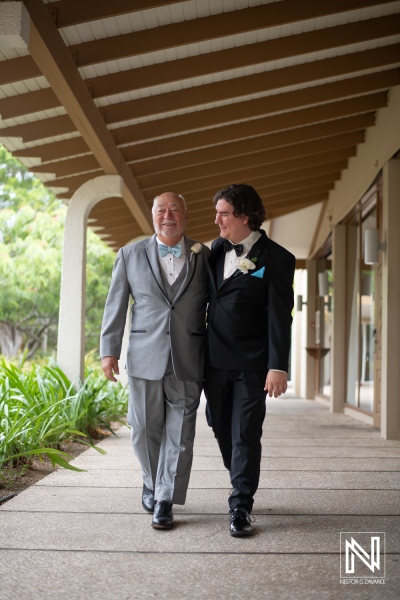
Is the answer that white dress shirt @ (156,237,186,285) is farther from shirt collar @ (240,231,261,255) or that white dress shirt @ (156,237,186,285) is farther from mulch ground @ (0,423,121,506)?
mulch ground @ (0,423,121,506)

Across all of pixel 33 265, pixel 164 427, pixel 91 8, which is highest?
pixel 91 8

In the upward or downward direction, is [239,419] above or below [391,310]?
below

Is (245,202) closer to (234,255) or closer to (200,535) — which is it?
(234,255)

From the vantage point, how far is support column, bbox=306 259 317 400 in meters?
11.7

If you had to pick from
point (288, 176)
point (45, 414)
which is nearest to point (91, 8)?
point (45, 414)

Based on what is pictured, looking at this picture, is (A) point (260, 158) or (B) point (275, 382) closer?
Result: (B) point (275, 382)

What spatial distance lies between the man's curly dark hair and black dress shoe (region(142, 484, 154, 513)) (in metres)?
1.19

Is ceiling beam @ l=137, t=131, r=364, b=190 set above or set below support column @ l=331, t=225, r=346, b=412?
above

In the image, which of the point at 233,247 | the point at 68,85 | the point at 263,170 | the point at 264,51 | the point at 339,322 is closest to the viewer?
the point at 233,247

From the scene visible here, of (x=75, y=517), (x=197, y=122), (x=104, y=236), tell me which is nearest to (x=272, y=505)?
(x=75, y=517)

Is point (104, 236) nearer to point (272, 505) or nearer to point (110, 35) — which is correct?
point (110, 35)

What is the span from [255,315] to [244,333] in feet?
0.30

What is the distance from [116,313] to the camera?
3104mm

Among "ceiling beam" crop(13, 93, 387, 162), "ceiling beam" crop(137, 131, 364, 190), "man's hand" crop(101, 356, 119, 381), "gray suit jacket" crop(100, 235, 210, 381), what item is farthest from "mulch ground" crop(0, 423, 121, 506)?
"ceiling beam" crop(137, 131, 364, 190)
